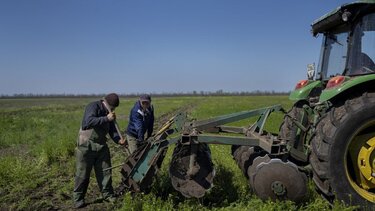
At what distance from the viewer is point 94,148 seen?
629 cm

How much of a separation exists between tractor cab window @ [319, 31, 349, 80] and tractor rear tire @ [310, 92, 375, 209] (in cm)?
90

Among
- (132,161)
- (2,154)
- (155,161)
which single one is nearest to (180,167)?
(155,161)

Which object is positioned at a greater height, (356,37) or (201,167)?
(356,37)

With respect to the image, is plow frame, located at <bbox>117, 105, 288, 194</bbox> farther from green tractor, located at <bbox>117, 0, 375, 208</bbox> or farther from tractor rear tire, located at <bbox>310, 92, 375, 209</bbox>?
tractor rear tire, located at <bbox>310, 92, 375, 209</bbox>

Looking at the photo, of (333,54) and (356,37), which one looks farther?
(333,54)

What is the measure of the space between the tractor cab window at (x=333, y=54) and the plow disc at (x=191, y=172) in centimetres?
227

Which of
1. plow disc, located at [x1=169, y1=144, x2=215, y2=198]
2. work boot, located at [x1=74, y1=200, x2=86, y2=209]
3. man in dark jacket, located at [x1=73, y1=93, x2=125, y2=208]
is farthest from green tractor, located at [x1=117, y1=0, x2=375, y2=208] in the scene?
work boot, located at [x1=74, y1=200, x2=86, y2=209]

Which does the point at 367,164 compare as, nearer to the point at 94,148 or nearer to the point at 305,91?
the point at 305,91

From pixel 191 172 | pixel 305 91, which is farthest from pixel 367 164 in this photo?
pixel 191 172

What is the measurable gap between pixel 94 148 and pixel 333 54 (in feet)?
13.1

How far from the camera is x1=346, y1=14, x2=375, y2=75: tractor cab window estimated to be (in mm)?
5219

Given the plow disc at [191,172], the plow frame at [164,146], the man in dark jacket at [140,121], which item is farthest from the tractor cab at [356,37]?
the man in dark jacket at [140,121]

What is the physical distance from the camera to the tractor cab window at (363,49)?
17.1 feet

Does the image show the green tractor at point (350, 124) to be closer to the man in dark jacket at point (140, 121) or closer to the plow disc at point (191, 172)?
the plow disc at point (191, 172)
